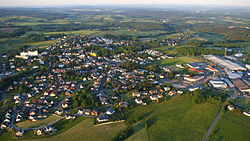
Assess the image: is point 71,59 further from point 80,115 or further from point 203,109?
point 203,109

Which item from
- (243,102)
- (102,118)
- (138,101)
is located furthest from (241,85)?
(102,118)

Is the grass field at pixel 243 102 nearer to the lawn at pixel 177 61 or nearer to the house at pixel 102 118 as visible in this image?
the house at pixel 102 118

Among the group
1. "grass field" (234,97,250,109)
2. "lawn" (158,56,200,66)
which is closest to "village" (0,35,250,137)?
"grass field" (234,97,250,109)

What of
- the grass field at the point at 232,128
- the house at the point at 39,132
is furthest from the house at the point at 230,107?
the house at the point at 39,132

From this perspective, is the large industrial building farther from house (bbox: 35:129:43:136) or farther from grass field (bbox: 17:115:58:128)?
house (bbox: 35:129:43:136)

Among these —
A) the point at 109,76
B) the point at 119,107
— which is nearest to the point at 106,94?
the point at 119,107
